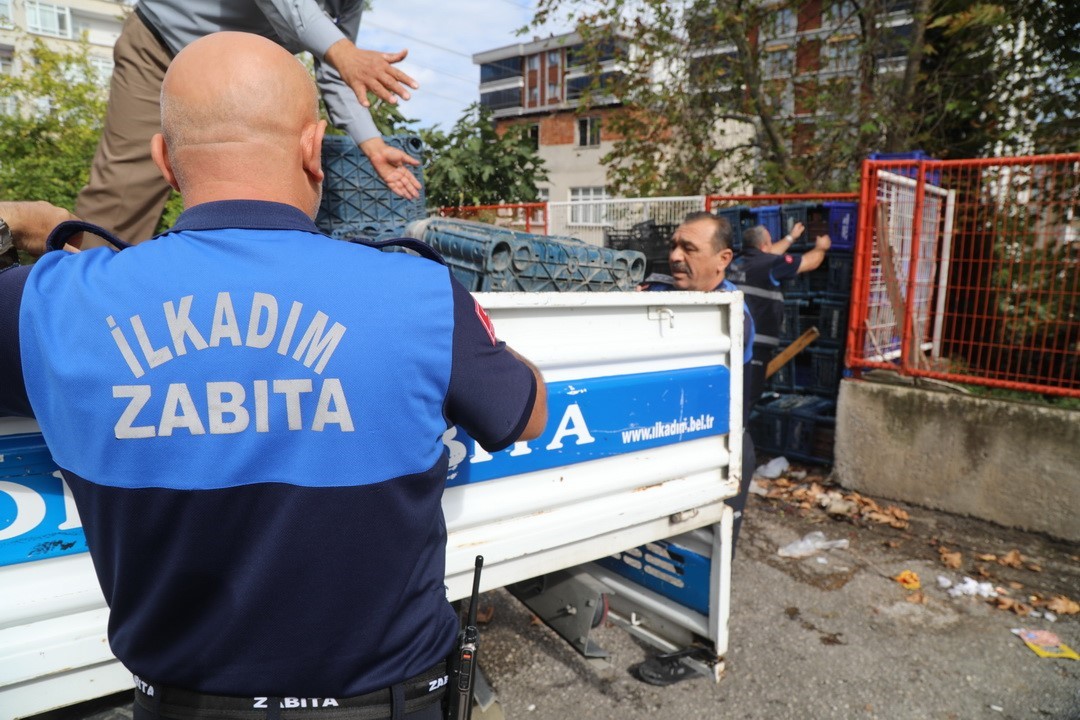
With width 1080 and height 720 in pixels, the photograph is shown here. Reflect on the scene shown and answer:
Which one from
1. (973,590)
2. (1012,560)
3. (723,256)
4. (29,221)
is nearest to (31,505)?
(29,221)

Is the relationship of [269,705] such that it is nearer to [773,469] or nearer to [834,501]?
[834,501]

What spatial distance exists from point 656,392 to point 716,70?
9139mm

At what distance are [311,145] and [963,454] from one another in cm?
499

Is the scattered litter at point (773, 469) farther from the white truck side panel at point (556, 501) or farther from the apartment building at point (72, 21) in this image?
the apartment building at point (72, 21)

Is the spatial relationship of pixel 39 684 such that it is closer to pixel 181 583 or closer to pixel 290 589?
pixel 181 583

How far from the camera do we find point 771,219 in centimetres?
678

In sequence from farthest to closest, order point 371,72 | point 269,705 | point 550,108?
point 550,108, point 371,72, point 269,705

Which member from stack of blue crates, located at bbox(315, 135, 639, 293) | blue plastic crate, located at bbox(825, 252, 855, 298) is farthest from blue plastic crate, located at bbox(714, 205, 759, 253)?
stack of blue crates, located at bbox(315, 135, 639, 293)

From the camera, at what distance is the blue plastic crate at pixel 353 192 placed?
310cm

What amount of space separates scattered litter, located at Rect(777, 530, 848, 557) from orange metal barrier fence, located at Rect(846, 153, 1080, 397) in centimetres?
149

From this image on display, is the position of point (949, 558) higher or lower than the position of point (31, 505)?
lower

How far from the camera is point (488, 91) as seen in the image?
58375 mm

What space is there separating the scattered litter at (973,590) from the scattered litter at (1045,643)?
336mm

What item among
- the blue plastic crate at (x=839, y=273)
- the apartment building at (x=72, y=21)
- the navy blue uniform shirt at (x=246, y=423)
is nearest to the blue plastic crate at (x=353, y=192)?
the navy blue uniform shirt at (x=246, y=423)
